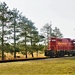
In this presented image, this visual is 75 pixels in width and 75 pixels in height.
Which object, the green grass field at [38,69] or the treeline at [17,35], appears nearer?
the green grass field at [38,69]

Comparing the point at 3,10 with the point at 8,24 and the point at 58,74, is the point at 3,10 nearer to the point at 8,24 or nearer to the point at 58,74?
the point at 8,24

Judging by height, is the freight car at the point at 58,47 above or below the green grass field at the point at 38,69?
above

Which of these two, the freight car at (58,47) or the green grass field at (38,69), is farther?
the freight car at (58,47)

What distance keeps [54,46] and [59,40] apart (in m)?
1.90

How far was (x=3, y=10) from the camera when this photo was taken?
54.2 metres

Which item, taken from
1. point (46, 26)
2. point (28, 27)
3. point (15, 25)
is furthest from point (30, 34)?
point (46, 26)

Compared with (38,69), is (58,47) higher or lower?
higher

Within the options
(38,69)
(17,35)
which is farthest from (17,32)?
(38,69)

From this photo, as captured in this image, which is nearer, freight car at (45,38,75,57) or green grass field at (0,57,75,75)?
green grass field at (0,57,75,75)

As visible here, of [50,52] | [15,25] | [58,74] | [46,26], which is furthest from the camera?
[46,26]

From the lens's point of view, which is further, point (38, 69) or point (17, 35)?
point (17, 35)

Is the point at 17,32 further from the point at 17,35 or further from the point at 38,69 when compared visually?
the point at 38,69

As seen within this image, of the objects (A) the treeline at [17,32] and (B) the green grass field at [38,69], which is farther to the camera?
(A) the treeline at [17,32]

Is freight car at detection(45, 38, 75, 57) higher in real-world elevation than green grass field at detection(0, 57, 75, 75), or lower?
higher
